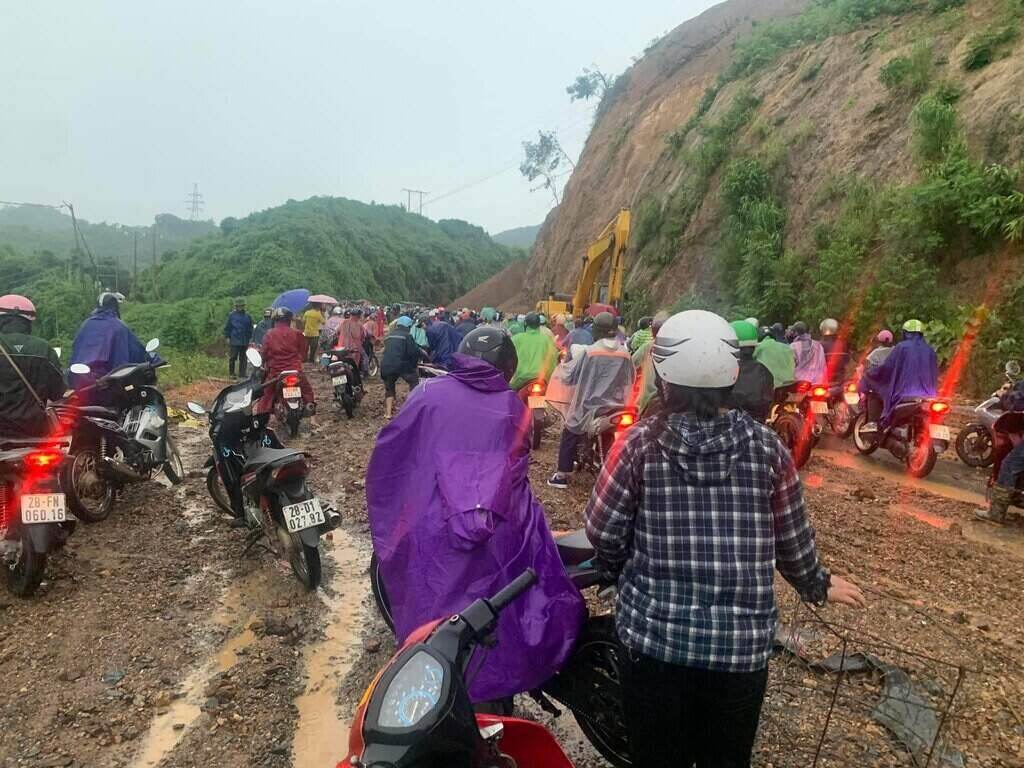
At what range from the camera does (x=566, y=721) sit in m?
3.31

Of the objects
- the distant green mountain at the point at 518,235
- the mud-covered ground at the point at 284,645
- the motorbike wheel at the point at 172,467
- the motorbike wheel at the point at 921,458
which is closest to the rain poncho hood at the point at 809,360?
the motorbike wheel at the point at 921,458

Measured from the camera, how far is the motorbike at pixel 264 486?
433cm

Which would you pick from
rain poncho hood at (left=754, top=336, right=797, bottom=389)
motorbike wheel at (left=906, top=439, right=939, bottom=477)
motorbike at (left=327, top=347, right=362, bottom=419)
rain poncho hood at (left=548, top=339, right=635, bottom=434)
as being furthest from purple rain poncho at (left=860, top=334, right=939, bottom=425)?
motorbike at (left=327, top=347, right=362, bottom=419)

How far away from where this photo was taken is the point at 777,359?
776cm

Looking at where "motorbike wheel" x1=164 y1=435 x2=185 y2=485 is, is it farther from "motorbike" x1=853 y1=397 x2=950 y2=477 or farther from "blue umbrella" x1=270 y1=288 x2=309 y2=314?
"blue umbrella" x1=270 y1=288 x2=309 y2=314

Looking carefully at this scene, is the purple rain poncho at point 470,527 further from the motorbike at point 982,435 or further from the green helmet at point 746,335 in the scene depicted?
the motorbike at point 982,435

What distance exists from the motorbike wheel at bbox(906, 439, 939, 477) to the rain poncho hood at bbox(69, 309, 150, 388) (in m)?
7.81

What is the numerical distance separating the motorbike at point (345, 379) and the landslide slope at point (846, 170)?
8.66 metres

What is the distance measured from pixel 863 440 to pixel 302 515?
6.97 meters

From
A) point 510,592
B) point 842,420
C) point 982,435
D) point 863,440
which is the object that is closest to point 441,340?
point 842,420

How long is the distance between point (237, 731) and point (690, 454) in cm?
248

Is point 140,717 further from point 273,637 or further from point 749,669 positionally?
point 749,669

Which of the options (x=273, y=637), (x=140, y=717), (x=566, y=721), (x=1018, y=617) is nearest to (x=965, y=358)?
(x=1018, y=617)

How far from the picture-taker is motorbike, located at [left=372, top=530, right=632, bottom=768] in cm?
259
